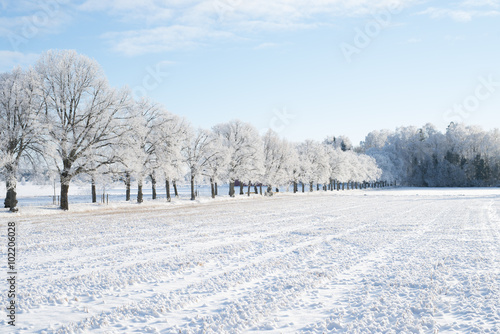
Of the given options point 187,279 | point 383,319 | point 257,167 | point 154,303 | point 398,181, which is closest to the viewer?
point 383,319

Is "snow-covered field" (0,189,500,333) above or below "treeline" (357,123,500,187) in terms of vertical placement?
below

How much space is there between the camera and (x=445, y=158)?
127m

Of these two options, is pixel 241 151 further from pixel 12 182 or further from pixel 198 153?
pixel 12 182

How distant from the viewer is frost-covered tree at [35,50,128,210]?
3388 cm

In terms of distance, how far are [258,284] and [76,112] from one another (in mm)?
32631

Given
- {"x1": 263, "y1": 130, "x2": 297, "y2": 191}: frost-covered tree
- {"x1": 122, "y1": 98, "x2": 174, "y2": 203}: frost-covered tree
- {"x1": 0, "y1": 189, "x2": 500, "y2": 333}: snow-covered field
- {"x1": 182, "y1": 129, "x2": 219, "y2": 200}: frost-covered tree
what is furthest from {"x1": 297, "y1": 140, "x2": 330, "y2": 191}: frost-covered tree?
{"x1": 0, "y1": 189, "x2": 500, "y2": 333}: snow-covered field

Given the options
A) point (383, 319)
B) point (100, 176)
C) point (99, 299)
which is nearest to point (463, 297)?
point (383, 319)

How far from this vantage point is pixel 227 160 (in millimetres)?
59531

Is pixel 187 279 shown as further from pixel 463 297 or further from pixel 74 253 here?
pixel 463 297

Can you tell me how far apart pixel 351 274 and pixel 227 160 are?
49459 millimetres

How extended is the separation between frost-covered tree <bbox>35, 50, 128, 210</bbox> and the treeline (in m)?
119

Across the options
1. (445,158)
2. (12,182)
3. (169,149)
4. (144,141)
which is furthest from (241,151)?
(445,158)

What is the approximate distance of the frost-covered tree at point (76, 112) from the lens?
111 ft

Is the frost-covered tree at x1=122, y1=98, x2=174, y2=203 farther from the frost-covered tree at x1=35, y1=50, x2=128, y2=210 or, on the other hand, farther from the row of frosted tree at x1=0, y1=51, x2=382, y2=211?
the frost-covered tree at x1=35, y1=50, x2=128, y2=210
